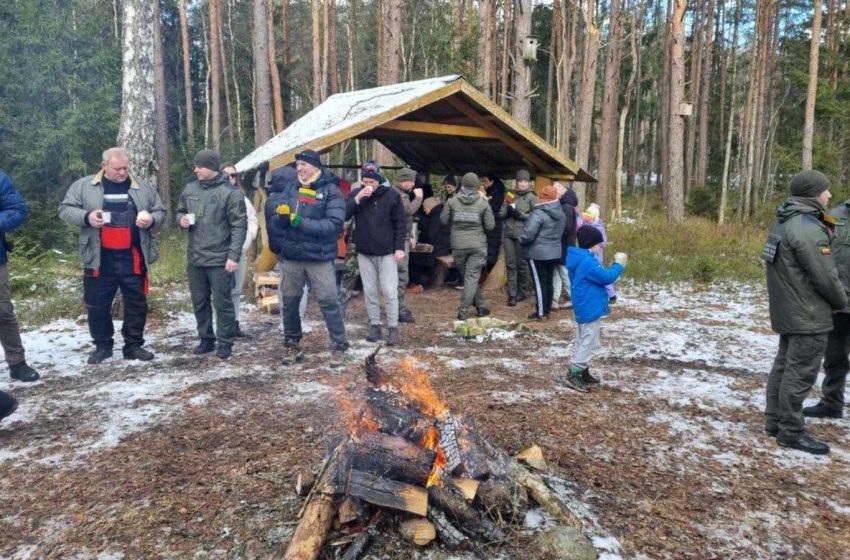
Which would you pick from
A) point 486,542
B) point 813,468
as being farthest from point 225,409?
point 813,468

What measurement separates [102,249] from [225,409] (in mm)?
2419

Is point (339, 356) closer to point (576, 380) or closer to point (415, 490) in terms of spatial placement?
point (576, 380)

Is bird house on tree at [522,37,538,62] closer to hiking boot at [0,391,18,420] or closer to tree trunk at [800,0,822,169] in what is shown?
tree trunk at [800,0,822,169]

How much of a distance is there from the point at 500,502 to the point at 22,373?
5035 mm

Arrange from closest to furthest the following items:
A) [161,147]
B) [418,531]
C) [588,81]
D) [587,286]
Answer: [418,531], [587,286], [588,81], [161,147]

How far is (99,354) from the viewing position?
6.47m

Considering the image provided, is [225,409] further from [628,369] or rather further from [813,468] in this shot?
[813,468]

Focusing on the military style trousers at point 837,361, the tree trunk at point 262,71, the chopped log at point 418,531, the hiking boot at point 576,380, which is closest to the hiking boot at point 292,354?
the hiking boot at point 576,380

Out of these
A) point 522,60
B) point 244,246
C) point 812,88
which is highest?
point 812,88

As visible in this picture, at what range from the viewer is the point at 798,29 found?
28.6 metres

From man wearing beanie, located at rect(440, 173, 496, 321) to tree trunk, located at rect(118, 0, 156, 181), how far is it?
463 cm

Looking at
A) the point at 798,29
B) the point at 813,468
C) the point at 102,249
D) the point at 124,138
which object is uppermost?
the point at 798,29

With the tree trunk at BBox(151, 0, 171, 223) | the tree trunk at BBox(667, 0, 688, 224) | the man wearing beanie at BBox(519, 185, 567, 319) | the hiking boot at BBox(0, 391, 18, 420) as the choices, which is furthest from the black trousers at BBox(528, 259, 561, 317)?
the tree trunk at BBox(151, 0, 171, 223)

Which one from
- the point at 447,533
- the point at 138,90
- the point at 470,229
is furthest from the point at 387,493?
the point at 138,90
